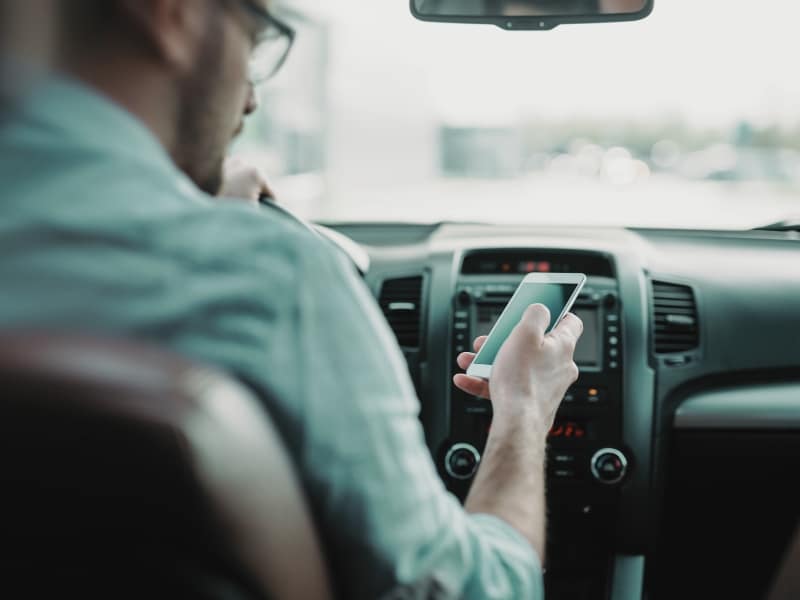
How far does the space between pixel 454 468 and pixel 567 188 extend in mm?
13843

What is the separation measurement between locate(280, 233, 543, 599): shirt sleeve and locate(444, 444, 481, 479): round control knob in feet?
6.51

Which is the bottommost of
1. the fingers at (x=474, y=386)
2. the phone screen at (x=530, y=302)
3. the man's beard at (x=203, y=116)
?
the fingers at (x=474, y=386)

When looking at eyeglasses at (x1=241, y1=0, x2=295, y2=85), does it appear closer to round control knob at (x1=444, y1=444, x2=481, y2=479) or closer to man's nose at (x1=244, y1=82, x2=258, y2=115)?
man's nose at (x1=244, y1=82, x2=258, y2=115)

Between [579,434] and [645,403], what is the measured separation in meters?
0.23

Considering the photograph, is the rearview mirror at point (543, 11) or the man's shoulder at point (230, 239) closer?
the man's shoulder at point (230, 239)

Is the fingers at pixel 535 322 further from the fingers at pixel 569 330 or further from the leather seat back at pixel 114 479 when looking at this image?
the leather seat back at pixel 114 479

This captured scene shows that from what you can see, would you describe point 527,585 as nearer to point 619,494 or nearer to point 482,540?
point 482,540

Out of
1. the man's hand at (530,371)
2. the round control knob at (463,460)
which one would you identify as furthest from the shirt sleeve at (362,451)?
the round control knob at (463,460)

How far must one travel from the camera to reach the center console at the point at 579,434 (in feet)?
10.6

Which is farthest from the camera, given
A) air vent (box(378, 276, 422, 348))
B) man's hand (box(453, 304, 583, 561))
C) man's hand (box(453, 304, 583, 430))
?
air vent (box(378, 276, 422, 348))

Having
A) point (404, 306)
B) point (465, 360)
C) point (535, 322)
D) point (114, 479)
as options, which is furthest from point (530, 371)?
point (404, 306)

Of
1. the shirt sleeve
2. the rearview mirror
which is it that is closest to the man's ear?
the shirt sleeve

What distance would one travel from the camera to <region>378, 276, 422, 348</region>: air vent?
11.1 ft

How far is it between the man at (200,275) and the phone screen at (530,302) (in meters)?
1.01
